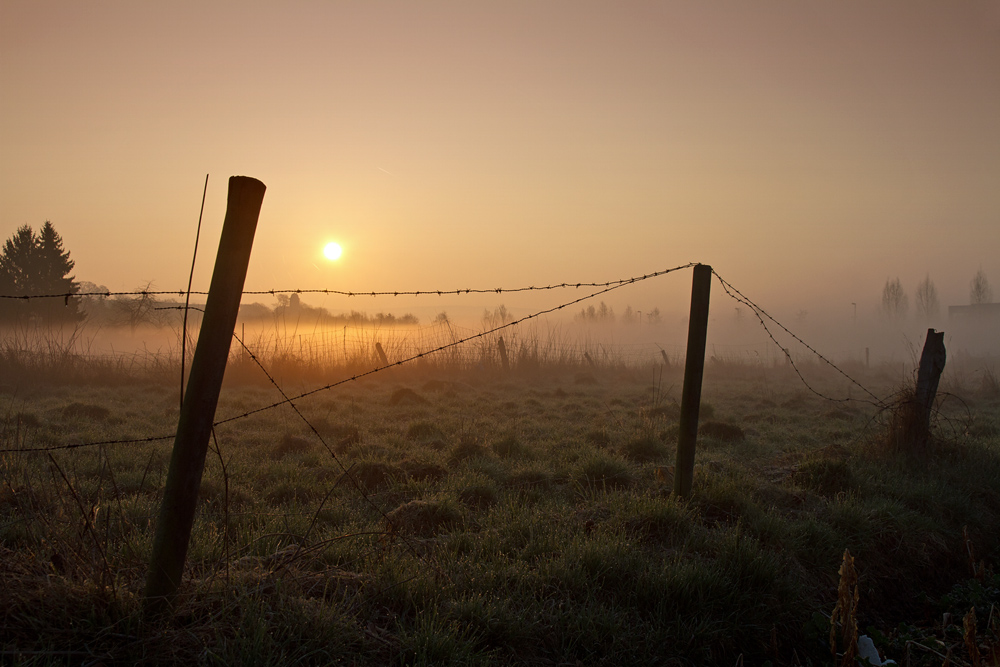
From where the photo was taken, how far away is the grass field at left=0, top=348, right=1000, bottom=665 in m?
2.46

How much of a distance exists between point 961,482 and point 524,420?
18.3 feet

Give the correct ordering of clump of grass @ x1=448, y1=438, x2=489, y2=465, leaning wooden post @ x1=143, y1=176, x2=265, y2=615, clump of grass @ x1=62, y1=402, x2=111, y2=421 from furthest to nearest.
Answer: clump of grass @ x1=62, y1=402, x2=111, y2=421
clump of grass @ x1=448, y1=438, x2=489, y2=465
leaning wooden post @ x1=143, y1=176, x2=265, y2=615

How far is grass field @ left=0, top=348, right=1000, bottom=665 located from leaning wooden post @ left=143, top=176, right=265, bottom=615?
0.18 m

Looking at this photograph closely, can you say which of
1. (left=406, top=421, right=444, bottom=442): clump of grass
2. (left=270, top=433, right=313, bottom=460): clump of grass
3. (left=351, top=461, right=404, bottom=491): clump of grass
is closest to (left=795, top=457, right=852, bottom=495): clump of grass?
(left=351, top=461, right=404, bottom=491): clump of grass

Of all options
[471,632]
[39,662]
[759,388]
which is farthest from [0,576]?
[759,388]

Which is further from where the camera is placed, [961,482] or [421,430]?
[421,430]

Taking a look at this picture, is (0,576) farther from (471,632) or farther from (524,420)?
(524,420)

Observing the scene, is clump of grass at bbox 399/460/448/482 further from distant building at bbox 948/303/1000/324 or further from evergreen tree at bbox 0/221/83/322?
distant building at bbox 948/303/1000/324

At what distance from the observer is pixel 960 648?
10.8 ft

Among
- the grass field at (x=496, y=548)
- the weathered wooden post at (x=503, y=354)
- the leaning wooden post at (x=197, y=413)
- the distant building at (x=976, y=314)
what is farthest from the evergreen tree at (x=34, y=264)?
the distant building at (x=976, y=314)

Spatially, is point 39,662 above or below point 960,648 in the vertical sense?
above

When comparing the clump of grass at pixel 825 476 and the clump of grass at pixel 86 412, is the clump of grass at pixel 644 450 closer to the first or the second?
the clump of grass at pixel 825 476

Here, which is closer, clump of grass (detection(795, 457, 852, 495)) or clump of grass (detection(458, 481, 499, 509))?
clump of grass (detection(458, 481, 499, 509))

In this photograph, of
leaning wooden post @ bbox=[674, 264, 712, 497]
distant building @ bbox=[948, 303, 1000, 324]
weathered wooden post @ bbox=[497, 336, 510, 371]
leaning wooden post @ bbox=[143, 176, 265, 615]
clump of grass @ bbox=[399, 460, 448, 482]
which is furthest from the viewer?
distant building @ bbox=[948, 303, 1000, 324]
